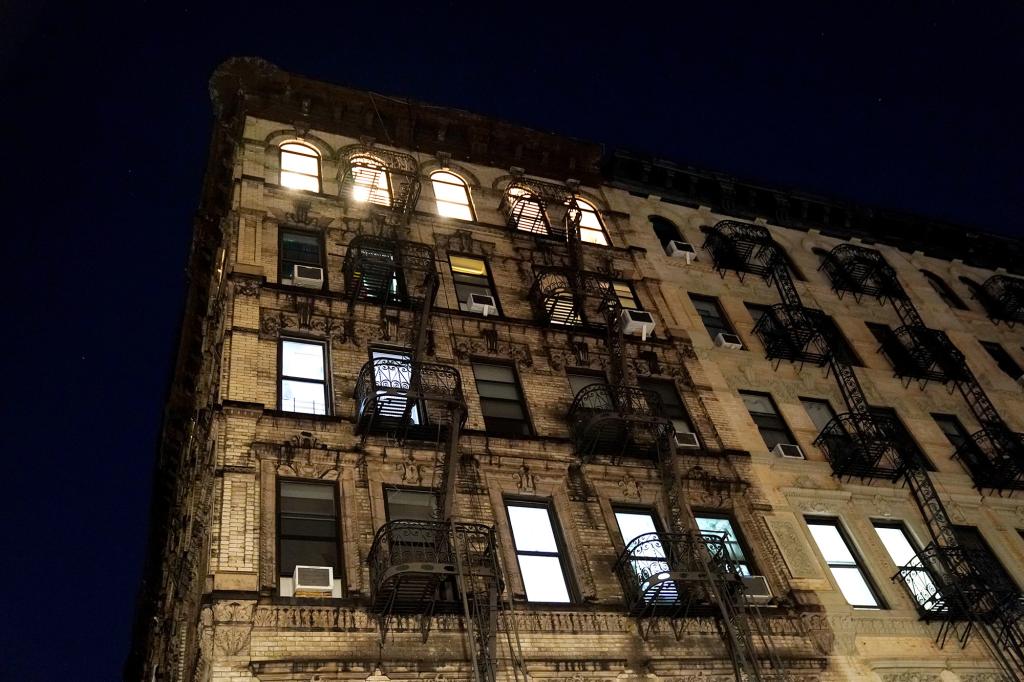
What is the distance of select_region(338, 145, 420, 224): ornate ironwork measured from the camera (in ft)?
76.2

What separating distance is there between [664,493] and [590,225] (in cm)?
1097

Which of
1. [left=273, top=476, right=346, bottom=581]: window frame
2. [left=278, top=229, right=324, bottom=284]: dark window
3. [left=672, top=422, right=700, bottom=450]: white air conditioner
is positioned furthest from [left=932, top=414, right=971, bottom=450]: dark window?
[left=278, top=229, right=324, bottom=284]: dark window

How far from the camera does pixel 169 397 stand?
95.3 ft

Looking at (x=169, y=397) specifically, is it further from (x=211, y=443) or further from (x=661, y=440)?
(x=661, y=440)

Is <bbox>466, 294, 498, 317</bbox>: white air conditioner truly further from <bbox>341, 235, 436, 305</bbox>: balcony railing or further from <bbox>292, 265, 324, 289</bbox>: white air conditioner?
<bbox>292, 265, 324, 289</bbox>: white air conditioner

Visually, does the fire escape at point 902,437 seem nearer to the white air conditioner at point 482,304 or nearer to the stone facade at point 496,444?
the stone facade at point 496,444

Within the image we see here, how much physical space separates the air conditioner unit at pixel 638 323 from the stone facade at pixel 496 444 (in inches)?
12.9

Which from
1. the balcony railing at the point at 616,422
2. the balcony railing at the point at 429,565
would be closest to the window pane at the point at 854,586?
the balcony railing at the point at 616,422

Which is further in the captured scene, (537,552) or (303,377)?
(303,377)

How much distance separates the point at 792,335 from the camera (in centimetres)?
2402

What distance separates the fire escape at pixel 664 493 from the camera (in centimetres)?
1550

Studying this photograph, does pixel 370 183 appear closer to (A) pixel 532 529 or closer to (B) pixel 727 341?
(B) pixel 727 341

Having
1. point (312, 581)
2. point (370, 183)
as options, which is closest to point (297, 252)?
point (370, 183)

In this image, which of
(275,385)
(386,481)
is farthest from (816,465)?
(275,385)
